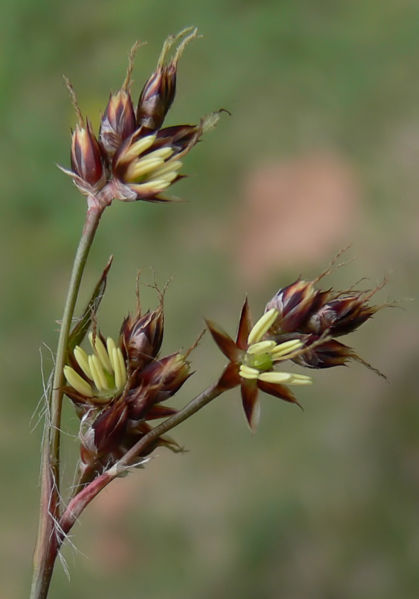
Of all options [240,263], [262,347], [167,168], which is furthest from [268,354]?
[240,263]

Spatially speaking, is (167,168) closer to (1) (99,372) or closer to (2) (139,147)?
(2) (139,147)

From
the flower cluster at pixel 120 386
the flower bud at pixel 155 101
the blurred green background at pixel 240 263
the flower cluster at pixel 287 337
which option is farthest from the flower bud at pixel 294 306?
the blurred green background at pixel 240 263

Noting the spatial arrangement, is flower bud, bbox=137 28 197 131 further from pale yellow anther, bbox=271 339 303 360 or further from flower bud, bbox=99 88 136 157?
pale yellow anther, bbox=271 339 303 360

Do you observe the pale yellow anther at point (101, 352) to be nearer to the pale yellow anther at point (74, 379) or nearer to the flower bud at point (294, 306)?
the pale yellow anther at point (74, 379)

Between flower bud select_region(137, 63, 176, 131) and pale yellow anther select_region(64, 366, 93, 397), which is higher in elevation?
flower bud select_region(137, 63, 176, 131)

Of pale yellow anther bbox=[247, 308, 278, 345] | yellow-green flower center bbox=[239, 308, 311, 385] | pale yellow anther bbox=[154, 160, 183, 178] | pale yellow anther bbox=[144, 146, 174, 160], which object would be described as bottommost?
yellow-green flower center bbox=[239, 308, 311, 385]

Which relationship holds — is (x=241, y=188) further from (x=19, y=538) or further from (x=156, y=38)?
(x=19, y=538)

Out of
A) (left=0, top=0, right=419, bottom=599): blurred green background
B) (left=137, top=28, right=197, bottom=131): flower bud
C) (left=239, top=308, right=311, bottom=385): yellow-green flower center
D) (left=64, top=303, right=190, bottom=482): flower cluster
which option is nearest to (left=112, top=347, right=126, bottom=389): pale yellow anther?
(left=64, top=303, right=190, bottom=482): flower cluster

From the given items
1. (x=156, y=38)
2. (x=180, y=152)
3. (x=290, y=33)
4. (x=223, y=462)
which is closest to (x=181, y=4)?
(x=156, y=38)
